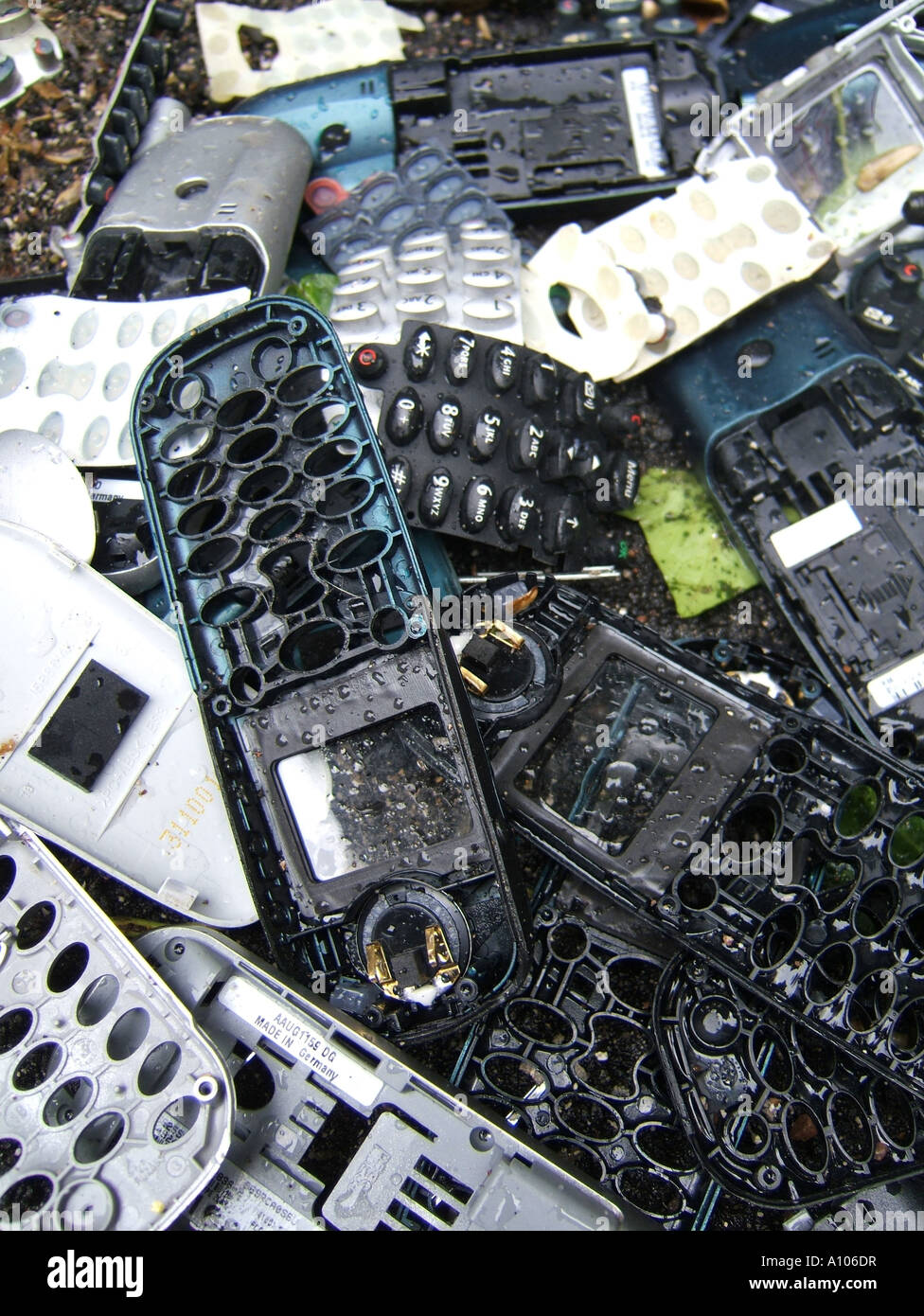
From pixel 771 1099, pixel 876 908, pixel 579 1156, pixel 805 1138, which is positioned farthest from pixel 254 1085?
pixel 876 908

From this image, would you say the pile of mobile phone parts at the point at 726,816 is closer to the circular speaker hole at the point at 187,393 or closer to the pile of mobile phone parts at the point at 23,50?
the circular speaker hole at the point at 187,393

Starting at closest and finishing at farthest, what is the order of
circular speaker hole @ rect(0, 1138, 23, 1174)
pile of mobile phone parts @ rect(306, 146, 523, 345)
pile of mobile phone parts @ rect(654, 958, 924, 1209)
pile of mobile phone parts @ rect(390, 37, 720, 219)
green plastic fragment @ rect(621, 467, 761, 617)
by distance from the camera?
circular speaker hole @ rect(0, 1138, 23, 1174)
pile of mobile phone parts @ rect(654, 958, 924, 1209)
pile of mobile phone parts @ rect(306, 146, 523, 345)
green plastic fragment @ rect(621, 467, 761, 617)
pile of mobile phone parts @ rect(390, 37, 720, 219)

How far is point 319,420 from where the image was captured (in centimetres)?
352

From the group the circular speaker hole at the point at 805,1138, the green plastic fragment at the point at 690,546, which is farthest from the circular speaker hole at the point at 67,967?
the green plastic fragment at the point at 690,546

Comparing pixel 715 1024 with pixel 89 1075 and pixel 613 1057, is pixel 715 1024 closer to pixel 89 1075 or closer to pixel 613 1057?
pixel 613 1057

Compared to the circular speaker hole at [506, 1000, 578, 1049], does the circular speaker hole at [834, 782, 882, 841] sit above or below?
above

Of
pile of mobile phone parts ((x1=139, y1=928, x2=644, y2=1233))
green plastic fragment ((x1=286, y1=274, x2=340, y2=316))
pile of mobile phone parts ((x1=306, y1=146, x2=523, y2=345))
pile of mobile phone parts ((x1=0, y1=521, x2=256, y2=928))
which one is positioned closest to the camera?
pile of mobile phone parts ((x1=139, y1=928, x2=644, y2=1233))

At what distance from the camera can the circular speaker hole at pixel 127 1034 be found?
3195 millimetres

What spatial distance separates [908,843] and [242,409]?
274cm

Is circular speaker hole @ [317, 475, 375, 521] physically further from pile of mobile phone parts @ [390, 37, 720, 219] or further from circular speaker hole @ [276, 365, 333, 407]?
pile of mobile phone parts @ [390, 37, 720, 219]

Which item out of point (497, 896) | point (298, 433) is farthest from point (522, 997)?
point (298, 433)

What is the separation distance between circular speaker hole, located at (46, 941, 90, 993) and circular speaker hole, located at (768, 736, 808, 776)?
94.5 inches

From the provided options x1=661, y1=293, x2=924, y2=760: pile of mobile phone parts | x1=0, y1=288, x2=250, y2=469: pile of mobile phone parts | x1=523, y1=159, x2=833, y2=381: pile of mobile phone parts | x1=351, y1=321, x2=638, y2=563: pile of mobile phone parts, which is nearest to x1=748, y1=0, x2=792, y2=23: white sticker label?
x1=523, y1=159, x2=833, y2=381: pile of mobile phone parts

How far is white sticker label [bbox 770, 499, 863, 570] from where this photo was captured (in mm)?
3964
